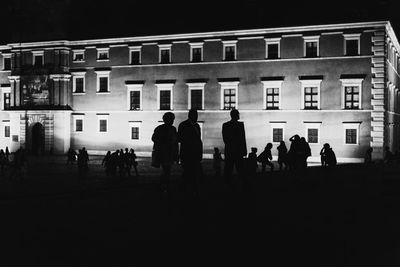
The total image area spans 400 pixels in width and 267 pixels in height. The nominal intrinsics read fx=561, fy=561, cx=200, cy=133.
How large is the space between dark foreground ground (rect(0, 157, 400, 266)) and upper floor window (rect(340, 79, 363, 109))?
28.0 meters

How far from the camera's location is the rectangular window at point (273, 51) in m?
42.0

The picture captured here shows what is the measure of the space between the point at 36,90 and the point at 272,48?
2230 cm

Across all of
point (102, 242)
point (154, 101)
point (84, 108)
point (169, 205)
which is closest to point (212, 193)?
point (169, 205)

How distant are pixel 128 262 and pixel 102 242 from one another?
4.16 feet

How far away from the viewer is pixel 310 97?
1618 inches

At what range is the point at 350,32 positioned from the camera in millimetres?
39562

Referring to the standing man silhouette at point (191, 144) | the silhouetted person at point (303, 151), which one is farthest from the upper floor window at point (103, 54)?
the standing man silhouette at point (191, 144)

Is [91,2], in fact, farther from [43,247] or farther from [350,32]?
[43,247]

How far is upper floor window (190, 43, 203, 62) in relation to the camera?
146 feet

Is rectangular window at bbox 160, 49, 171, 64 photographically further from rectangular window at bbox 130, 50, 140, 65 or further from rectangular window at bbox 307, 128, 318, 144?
rectangular window at bbox 307, 128, 318, 144

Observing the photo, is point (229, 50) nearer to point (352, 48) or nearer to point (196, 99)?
point (196, 99)

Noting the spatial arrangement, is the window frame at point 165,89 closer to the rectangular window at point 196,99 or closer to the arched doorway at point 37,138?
the rectangular window at point 196,99

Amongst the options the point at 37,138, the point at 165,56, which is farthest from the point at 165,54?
the point at 37,138

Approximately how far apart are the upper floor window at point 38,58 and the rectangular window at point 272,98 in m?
21.6
